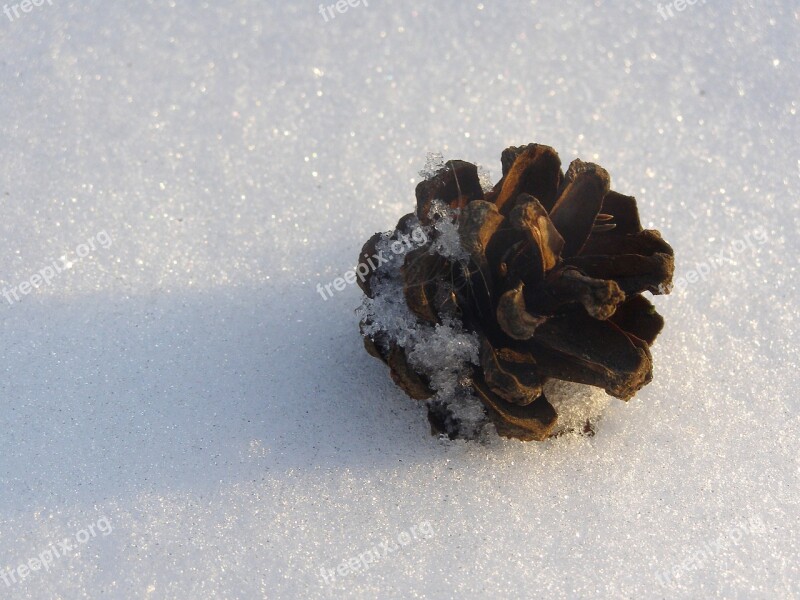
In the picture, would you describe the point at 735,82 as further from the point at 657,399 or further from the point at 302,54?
the point at 302,54

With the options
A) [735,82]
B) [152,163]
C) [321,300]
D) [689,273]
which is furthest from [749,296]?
[152,163]

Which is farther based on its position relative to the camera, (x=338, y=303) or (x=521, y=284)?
(x=338, y=303)

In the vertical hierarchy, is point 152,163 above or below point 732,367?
above
